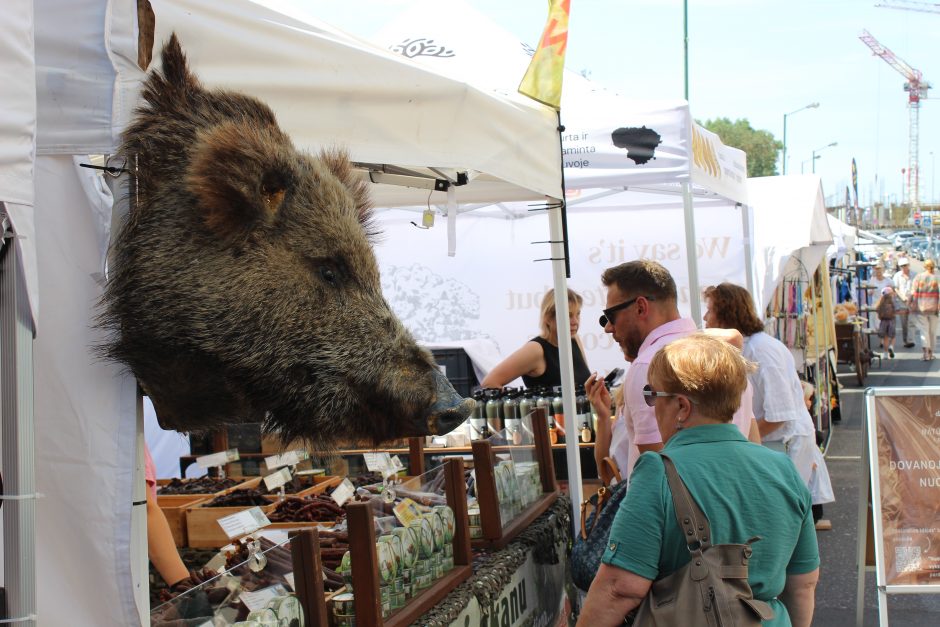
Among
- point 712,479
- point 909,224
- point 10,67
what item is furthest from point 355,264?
point 909,224

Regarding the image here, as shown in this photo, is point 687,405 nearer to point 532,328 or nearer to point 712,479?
point 712,479

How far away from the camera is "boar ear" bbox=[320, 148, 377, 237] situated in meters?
1.85

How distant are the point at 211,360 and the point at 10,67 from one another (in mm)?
558

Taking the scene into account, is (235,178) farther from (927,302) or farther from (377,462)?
(927,302)

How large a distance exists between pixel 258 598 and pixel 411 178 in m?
1.90

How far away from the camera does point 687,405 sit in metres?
2.46

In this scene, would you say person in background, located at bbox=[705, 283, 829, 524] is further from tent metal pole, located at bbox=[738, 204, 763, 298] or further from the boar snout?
the boar snout

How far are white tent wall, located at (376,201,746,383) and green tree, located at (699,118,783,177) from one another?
6494cm

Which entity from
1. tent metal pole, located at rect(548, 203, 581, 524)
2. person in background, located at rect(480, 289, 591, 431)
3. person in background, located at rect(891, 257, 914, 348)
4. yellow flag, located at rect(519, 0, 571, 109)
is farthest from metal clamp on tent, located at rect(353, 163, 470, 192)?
person in background, located at rect(891, 257, 914, 348)

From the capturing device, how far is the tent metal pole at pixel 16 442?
1.28m

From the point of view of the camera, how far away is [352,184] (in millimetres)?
1876

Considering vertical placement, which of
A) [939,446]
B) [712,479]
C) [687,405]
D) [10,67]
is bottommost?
[939,446]

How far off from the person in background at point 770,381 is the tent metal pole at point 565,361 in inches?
50.8

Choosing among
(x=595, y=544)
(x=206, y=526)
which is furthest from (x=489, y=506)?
(x=206, y=526)
